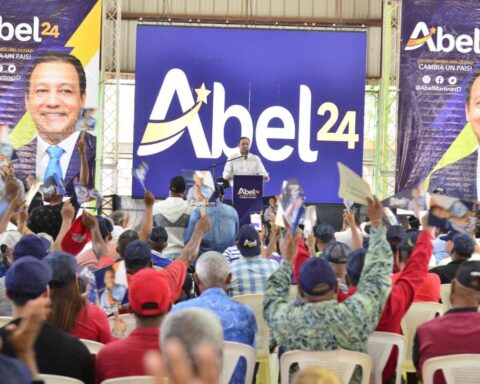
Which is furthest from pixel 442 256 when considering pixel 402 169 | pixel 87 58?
pixel 87 58

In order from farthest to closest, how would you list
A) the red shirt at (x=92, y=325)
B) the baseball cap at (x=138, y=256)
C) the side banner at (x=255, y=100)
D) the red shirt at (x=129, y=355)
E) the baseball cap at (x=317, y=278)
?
the side banner at (x=255, y=100), the baseball cap at (x=138, y=256), the red shirt at (x=92, y=325), the baseball cap at (x=317, y=278), the red shirt at (x=129, y=355)

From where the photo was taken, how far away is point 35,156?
13.3m

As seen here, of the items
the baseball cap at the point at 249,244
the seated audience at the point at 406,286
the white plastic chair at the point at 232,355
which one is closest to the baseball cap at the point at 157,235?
the baseball cap at the point at 249,244

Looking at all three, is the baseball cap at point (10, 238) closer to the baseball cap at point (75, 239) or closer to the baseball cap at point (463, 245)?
the baseball cap at point (75, 239)

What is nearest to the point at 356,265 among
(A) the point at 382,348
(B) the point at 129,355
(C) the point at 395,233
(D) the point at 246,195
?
(A) the point at 382,348

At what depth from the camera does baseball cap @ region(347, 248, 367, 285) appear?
4461mm

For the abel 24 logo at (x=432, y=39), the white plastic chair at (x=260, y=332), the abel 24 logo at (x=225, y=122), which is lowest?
the white plastic chair at (x=260, y=332)

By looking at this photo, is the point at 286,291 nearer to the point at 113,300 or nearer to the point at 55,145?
the point at 113,300

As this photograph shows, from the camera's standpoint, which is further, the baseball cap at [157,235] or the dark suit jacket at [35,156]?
the dark suit jacket at [35,156]

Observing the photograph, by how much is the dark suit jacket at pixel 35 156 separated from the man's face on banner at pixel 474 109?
5.59 m

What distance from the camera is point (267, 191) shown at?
1430cm

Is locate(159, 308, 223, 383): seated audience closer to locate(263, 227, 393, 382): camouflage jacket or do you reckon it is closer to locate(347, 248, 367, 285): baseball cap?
locate(263, 227, 393, 382): camouflage jacket

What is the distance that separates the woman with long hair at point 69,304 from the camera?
12.4 feet

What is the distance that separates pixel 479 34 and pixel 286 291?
1022cm
